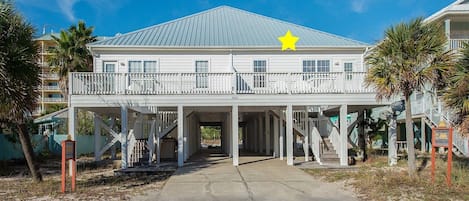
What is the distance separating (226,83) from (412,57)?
7601 mm

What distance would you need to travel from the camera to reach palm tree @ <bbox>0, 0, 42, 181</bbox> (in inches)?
422

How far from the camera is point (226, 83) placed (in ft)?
56.6

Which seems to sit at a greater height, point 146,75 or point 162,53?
point 162,53

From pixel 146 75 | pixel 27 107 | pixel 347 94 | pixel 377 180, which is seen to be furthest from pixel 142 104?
pixel 377 180

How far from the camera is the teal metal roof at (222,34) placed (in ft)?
68.0

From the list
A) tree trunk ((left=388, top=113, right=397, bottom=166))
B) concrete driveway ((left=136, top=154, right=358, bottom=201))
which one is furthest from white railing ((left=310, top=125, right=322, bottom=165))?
tree trunk ((left=388, top=113, right=397, bottom=166))

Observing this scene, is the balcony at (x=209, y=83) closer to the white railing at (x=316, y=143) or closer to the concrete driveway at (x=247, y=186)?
the white railing at (x=316, y=143)

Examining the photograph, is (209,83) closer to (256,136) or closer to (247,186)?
(247,186)

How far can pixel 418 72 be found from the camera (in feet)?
38.7

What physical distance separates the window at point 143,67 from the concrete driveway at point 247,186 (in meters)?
6.71

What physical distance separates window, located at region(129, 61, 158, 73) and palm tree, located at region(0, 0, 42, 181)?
28.6ft

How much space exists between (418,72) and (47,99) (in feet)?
215

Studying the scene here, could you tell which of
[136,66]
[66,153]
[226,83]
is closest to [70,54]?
[136,66]

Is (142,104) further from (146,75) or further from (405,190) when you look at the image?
(405,190)
